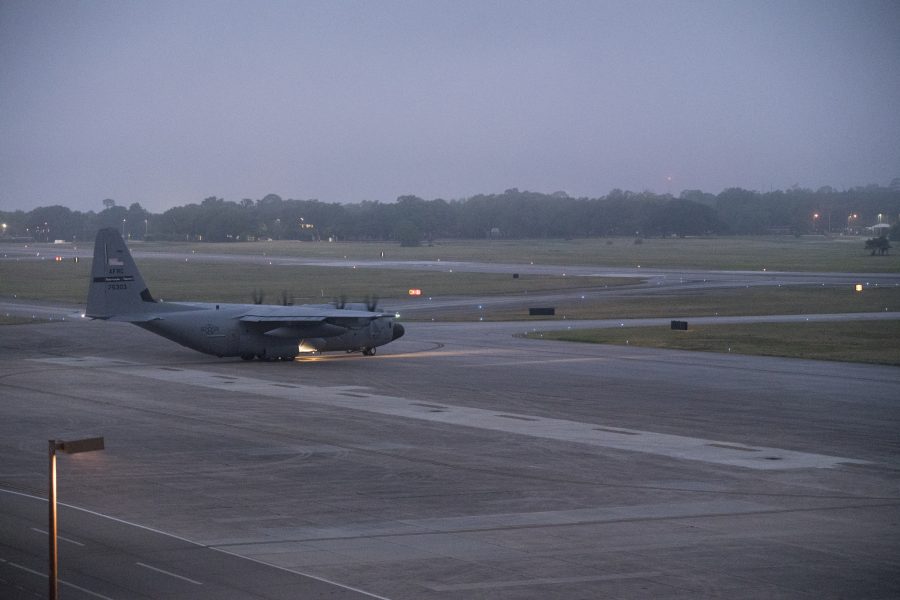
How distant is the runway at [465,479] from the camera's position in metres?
18.6

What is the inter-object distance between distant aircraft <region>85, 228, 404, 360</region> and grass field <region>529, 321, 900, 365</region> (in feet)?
54.9

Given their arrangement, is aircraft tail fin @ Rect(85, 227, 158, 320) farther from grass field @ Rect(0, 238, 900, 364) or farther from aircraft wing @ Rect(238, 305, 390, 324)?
grass field @ Rect(0, 238, 900, 364)

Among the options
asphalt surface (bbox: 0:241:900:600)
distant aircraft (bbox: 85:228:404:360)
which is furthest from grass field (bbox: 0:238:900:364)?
distant aircraft (bbox: 85:228:404:360)

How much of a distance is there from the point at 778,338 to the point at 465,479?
125 ft

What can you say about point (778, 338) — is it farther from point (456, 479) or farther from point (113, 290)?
point (456, 479)

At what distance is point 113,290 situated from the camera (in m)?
49.8

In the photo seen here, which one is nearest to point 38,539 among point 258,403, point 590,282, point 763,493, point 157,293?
point 763,493

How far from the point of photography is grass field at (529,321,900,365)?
178 feet

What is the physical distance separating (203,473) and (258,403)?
38.2ft

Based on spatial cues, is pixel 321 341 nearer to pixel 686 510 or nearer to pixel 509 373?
pixel 509 373

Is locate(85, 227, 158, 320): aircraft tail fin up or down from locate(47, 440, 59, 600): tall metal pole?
up

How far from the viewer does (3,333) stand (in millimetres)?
63156

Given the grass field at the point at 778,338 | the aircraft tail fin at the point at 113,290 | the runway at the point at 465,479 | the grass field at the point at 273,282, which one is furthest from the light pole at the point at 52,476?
the grass field at the point at 273,282

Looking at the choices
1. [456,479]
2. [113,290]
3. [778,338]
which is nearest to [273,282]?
[113,290]
